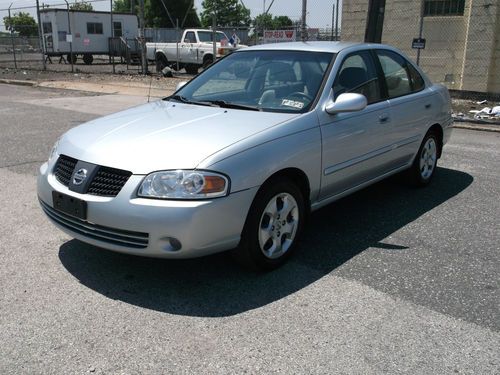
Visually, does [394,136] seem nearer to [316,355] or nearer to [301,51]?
[301,51]

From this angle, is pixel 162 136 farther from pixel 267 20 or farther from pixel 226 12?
pixel 226 12

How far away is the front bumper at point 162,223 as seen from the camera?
3.28 meters

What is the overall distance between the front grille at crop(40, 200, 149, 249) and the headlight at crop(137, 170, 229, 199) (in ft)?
0.92

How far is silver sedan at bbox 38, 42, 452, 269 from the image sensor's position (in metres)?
3.34

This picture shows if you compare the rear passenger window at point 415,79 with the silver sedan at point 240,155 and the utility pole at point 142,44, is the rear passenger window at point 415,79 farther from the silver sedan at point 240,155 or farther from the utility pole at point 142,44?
the utility pole at point 142,44

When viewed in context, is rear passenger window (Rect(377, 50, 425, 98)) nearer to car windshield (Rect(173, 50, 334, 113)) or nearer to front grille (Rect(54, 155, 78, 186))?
car windshield (Rect(173, 50, 334, 113))

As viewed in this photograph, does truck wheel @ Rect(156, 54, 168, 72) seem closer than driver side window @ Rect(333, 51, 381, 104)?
No

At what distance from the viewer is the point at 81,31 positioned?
3139 centimetres

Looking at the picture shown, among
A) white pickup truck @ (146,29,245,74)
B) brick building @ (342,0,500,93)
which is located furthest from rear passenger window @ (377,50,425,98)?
white pickup truck @ (146,29,245,74)

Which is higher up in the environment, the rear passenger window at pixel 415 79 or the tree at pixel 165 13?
the tree at pixel 165 13

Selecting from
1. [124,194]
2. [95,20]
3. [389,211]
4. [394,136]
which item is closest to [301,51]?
[394,136]

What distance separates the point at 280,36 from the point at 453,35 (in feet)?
16.1

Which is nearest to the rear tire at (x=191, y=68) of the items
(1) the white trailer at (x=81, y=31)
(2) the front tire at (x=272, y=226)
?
(1) the white trailer at (x=81, y=31)

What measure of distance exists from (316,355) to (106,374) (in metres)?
1.12
